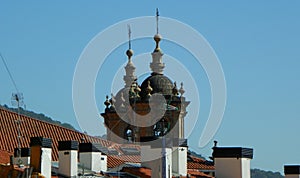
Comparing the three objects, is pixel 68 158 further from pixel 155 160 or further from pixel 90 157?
pixel 155 160

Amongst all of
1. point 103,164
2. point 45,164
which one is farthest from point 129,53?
point 45,164

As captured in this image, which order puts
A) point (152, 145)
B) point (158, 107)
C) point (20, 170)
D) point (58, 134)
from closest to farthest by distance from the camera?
point (20, 170)
point (152, 145)
point (58, 134)
point (158, 107)

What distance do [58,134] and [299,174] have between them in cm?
1416

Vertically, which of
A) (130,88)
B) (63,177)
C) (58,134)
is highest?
(130,88)

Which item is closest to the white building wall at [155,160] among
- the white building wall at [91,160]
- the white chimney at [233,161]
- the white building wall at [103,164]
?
the white building wall at [103,164]

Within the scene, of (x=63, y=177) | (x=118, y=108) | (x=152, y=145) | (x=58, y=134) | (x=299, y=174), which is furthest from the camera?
(x=118, y=108)

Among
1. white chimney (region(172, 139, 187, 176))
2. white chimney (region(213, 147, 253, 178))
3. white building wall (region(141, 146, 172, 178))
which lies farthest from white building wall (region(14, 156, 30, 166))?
white chimney (region(213, 147, 253, 178))

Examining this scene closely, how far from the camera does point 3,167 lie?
33.8m

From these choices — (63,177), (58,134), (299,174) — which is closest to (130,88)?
(58,134)

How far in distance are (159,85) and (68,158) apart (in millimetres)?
34515

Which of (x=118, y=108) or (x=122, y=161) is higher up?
(x=118, y=108)

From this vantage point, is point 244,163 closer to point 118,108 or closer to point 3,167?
point 3,167

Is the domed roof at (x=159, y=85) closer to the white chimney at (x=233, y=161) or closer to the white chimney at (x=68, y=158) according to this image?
the white chimney at (x=233, y=161)

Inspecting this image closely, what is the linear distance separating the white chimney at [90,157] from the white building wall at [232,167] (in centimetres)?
589
